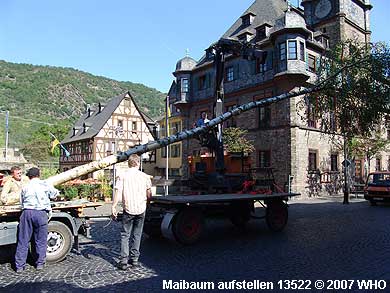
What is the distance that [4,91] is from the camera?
3841 inches

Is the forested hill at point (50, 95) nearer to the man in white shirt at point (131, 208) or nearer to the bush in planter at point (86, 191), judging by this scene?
the bush in planter at point (86, 191)

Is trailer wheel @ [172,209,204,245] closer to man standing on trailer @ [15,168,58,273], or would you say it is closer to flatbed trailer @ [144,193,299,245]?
flatbed trailer @ [144,193,299,245]

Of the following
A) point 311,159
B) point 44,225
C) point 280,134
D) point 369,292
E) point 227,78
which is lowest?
point 369,292

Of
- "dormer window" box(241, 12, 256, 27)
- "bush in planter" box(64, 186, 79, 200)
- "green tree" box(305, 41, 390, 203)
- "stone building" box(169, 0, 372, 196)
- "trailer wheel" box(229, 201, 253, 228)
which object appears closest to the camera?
"trailer wheel" box(229, 201, 253, 228)

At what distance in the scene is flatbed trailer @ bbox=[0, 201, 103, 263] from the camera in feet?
21.7

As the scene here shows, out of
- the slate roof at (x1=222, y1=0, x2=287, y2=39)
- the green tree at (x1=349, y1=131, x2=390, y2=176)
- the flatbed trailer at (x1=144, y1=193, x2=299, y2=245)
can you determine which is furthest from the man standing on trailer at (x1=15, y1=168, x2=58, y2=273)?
the green tree at (x1=349, y1=131, x2=390, y2=176)

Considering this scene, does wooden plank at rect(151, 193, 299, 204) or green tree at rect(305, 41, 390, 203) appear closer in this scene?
wooden plank at rect(151, 193, 299, 204)

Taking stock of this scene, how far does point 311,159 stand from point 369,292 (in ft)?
73.3

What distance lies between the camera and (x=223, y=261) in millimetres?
6898

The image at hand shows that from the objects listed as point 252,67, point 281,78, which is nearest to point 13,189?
point 281,78

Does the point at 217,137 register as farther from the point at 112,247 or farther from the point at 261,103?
the point at 112,247

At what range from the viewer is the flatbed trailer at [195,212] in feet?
26.8

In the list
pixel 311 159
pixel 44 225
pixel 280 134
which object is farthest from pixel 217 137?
pixel 311 159

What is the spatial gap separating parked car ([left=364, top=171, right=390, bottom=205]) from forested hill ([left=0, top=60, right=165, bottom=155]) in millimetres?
73547
